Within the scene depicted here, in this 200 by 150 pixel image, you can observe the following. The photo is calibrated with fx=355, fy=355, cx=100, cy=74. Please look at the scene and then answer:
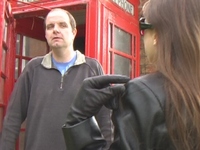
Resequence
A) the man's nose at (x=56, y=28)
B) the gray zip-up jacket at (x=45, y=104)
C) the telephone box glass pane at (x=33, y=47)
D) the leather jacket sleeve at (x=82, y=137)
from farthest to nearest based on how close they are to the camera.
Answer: the telephone box glass pane at (x=33, y=47) < the man's nose at (x=56, y=28) < the gray zip-up jacket at (x=45, y=104) < the leather jacket sleeve at (x=82, y=137)

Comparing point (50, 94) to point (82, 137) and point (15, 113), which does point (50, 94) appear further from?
point (82, 137)

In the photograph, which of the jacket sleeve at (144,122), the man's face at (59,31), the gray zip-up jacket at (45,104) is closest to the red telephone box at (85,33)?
the man's face at (59,31)

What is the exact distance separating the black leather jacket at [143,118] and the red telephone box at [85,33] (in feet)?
5.93

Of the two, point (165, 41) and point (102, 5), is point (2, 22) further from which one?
point (165, 41)

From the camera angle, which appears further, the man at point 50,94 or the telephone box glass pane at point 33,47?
the telephone box glass pane at point 33,47

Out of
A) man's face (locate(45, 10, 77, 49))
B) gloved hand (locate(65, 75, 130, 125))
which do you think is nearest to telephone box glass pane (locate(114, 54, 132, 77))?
man's face (locate(45, 10, 77, 49))

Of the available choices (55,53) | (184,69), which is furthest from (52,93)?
(184,69)

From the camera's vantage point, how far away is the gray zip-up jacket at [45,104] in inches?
88.1

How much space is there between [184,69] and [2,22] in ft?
6.86

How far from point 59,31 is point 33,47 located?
4.96 ft

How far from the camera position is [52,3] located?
3162 millimetres

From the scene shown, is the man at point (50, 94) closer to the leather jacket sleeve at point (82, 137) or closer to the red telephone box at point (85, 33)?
the red telephone box at point (85, 33)

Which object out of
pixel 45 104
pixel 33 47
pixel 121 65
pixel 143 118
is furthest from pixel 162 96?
pixel 33 47

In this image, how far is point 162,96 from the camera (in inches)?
40.3
